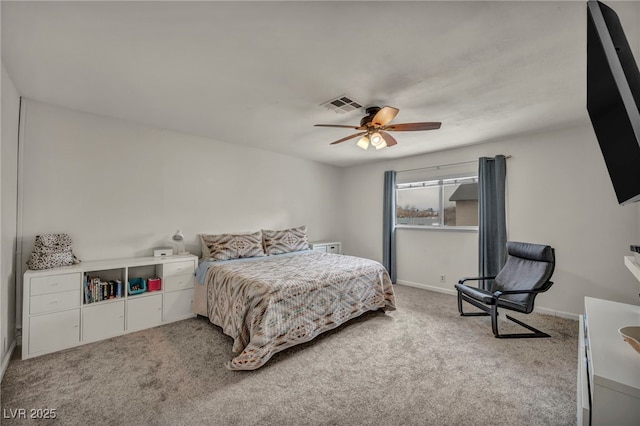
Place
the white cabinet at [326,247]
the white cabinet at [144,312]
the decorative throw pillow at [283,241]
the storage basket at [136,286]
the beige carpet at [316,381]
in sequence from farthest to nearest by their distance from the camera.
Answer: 1. the white cabinet at [326,247]
2. the decorative throw pillow at [283,241]
3. the storage basket at [136,286]
4. the white cabinet at [144,312]
5. the beige carpet at [316,381]

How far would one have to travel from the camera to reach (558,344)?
259 cm

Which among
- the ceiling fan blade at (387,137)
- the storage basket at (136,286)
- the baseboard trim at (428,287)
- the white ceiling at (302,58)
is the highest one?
the white ceiling at (302,58)

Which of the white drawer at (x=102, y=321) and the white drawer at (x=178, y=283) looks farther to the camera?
the white drawer at (x=178, y=283)

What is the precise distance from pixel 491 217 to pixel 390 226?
1.65 meters

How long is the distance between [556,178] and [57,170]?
232 inches

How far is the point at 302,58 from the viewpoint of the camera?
187cm

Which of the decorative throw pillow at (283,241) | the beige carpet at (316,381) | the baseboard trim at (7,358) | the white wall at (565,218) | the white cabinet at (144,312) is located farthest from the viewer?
the decorative throw pillow at (283,241)

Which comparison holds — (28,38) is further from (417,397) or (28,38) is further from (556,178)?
(556,178)

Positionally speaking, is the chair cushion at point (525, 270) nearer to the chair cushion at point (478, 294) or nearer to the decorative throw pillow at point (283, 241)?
the chair cushion at point (478, 294)

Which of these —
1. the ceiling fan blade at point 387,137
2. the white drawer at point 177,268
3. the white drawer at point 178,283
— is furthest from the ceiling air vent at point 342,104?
the white drawer at point 178,283

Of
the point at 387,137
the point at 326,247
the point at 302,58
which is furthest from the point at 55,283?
the point at 326,247

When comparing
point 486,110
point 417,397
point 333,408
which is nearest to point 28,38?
point 333,408

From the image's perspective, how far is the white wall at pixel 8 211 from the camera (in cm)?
206

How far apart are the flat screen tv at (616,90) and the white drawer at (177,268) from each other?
3711 millimetres
